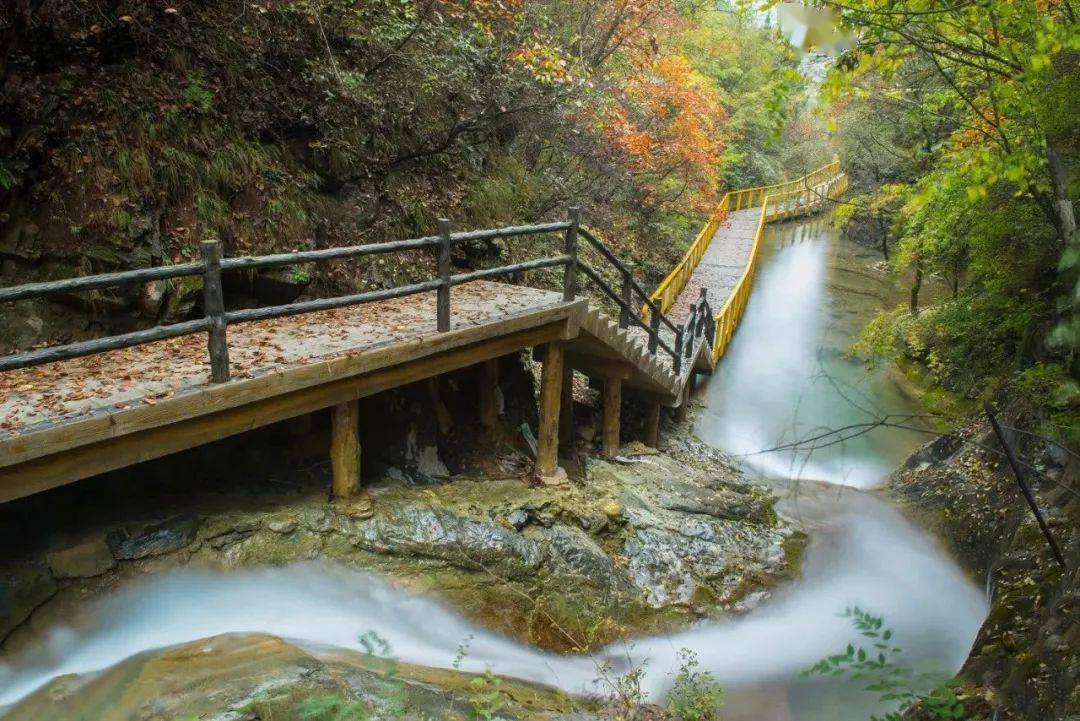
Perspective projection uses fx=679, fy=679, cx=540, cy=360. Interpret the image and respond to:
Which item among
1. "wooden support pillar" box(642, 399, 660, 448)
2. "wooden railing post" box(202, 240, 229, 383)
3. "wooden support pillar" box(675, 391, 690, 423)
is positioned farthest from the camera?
"wooden support pillar" box(675, 391, 690, 423)

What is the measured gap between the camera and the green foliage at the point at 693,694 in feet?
17.4

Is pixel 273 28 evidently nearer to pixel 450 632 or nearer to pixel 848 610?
pixel 450 632

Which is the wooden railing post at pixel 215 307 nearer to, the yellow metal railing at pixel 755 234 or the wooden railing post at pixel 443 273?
the wooden railing post at pixel 443 273

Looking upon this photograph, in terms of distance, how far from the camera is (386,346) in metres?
5.68

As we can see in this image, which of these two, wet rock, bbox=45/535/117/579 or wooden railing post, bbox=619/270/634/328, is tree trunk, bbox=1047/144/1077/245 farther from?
wet rock, bbox=45/535/117/579

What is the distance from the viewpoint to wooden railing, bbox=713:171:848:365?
16859 mm

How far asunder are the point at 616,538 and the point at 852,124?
18.8 m

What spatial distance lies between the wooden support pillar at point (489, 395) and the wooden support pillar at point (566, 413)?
1.61 metres

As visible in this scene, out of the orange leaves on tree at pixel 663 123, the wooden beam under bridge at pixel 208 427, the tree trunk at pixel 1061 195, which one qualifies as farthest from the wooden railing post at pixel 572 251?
the orange leaves on tree at pixel 663 123

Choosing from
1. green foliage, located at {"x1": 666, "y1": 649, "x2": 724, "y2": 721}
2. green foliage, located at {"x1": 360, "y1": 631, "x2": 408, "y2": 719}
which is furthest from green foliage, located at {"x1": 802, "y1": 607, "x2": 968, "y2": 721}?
green foliage, located at {"x1": 360, "y1": 631, "x2": 408, "y2": 719}

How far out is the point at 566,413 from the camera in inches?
396

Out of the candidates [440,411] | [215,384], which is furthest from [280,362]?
[440,411]

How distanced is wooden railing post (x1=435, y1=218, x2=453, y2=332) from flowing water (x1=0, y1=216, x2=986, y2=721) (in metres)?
2.27

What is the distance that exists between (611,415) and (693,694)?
4.95 meters
